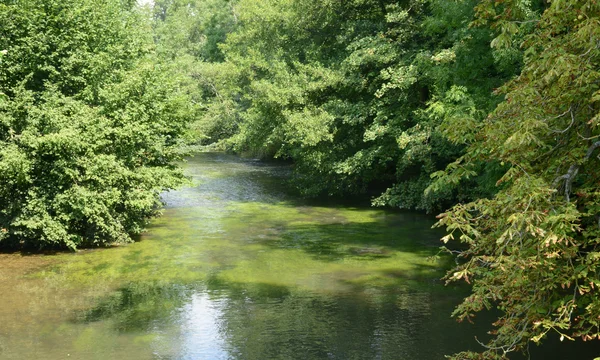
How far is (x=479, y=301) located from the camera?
8023 millimetres

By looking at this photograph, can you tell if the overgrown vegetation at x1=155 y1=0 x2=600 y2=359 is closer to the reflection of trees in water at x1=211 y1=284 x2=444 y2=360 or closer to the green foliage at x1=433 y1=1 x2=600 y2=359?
the green foliage at x1=433 y1=1 x2=600 y2=359

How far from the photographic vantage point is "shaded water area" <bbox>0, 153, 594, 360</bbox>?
39.3 feet

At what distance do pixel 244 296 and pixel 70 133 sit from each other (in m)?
A: 6.55

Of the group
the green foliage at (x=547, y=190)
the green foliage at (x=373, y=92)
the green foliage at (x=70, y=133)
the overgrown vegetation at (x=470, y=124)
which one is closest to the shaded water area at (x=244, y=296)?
the green foliage at (x=70, y=133)

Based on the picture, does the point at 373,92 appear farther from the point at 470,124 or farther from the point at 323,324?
the point at 470,124

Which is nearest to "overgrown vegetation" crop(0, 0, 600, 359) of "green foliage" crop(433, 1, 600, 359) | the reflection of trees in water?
"green foliage" crop(433, 1, 600, 359)

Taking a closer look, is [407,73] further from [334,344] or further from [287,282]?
[334,344]

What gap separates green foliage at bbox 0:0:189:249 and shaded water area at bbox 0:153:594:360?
101cm

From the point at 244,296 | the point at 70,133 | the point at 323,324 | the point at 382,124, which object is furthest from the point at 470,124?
the point at 382,124

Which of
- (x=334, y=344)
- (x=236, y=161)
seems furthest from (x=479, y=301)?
(x=236, y=161)

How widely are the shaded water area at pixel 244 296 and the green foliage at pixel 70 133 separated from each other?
40.0 inches

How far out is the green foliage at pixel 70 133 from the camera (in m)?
17.9

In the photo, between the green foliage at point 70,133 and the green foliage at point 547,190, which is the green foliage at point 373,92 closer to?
the green foliage at point 70,133

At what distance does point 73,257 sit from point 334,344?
9183 millimetres
